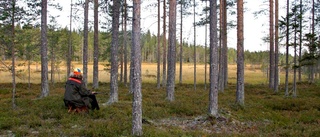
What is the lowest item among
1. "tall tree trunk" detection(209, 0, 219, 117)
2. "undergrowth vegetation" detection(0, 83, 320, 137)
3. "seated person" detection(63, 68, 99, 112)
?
"undergrowth vegetation" detection(0, 83, 320, 137)

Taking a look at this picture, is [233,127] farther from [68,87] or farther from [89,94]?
[68,87]

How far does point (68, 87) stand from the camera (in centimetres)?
979

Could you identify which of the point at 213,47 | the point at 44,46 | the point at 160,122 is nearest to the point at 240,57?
the point at 213,47

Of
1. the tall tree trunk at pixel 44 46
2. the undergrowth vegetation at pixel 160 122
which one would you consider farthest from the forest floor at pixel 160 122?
the tall tree trunk at pixel 44 46

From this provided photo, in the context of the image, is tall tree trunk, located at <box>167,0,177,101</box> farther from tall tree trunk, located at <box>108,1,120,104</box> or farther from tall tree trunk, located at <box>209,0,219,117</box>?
tall tree trunk, located at <box>209,0,219,117</box>

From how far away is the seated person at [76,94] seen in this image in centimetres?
977

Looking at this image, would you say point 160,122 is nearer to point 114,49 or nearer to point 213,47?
point 213,47

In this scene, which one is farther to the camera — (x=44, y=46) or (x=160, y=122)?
(x=44, y=46)

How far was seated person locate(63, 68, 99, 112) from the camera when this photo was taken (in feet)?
32.1

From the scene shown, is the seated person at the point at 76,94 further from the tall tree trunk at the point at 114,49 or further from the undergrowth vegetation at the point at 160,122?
the tall tree trunk at the point at 114,49

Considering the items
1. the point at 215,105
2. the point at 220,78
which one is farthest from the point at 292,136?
the point at 220,78

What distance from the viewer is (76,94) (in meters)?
9.80

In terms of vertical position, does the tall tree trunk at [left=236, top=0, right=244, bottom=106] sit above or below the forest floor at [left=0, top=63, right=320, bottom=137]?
above

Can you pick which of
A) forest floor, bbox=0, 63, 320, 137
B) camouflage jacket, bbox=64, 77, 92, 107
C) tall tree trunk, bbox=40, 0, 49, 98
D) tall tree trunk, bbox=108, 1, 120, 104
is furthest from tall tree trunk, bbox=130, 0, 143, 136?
tall tree trunk, bbox=40, 0, 49, 98
